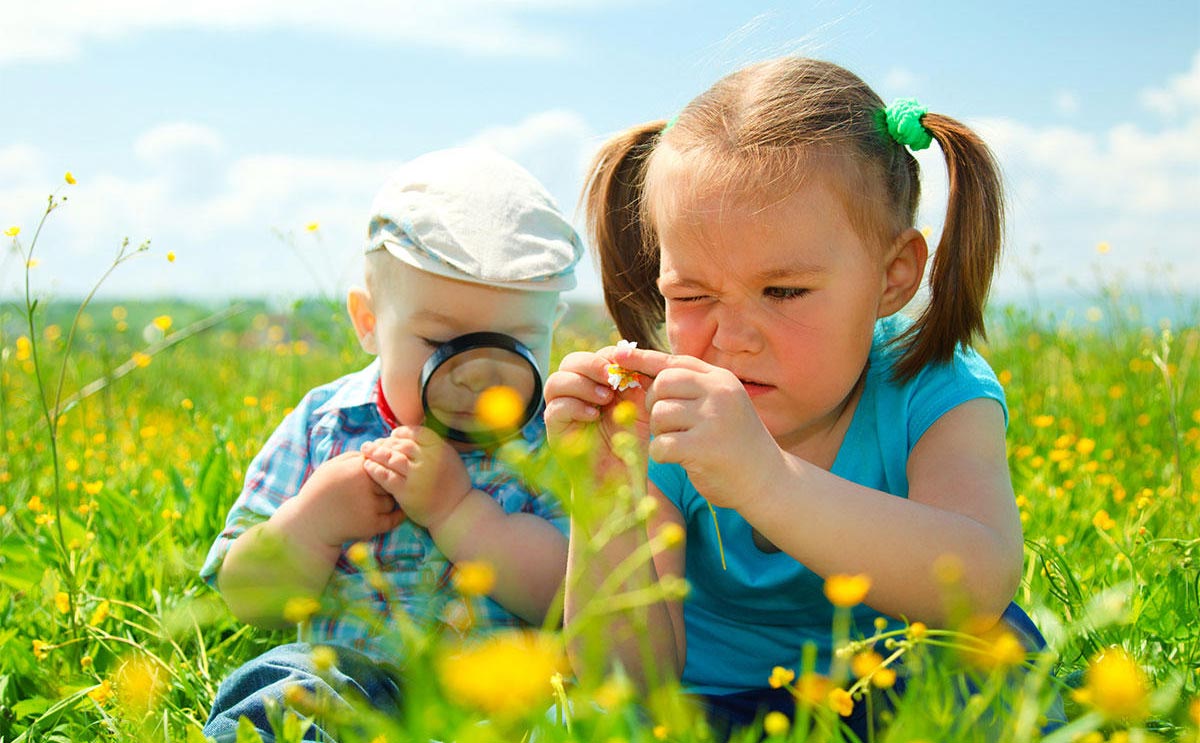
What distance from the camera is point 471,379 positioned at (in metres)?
2.22

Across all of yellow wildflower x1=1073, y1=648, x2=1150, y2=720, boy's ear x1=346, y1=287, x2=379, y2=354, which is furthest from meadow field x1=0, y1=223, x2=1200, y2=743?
boy's ear x1=346, y1=287, x2=379, y2=354

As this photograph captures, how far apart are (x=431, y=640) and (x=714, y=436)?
20.1 inches

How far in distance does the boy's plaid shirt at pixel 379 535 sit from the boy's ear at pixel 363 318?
5cm

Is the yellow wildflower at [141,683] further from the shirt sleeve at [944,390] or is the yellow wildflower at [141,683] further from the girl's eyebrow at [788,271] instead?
the shirt sleeve at [944,390]

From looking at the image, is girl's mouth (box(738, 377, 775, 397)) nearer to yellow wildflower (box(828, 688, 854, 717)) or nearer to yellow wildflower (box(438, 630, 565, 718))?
yellow wildflower (box(828, 688, 854, 717))

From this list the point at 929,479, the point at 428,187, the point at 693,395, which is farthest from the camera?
the point at 428,187

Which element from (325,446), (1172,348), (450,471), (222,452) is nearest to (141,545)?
(222,452)

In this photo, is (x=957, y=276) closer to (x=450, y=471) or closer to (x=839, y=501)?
(x=839, y=501)

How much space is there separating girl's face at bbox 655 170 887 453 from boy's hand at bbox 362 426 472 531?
67 centimetres

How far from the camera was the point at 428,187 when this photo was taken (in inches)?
94.0

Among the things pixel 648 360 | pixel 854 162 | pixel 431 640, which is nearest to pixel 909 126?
pixel 854 162

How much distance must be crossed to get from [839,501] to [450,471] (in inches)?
39.2

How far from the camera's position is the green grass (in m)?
1.12

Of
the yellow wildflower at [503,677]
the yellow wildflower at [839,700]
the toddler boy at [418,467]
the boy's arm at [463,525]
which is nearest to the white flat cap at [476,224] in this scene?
the toddler boy at [418,467]
